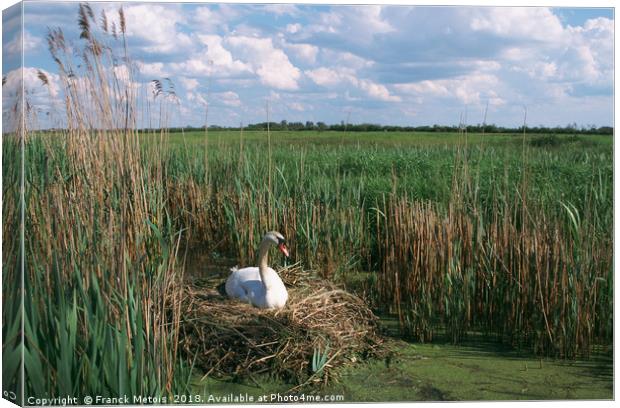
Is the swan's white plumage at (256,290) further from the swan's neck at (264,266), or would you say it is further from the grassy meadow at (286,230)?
the grassy meadow at (286,230)

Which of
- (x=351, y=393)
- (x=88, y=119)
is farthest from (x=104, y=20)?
(x=351, y=393)

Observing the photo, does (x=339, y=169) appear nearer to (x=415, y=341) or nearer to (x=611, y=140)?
(x=415, y=341)

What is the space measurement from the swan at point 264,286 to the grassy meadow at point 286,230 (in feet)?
1.65

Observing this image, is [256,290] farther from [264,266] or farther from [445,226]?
[445,226]

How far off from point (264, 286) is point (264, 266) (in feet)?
0.49

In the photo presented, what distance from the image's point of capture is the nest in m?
5.14

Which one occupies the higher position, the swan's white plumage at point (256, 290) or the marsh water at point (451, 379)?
the swan's white plumage at point (256, 290)

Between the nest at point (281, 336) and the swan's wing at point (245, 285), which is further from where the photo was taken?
the swan's wing at point (245, 285)

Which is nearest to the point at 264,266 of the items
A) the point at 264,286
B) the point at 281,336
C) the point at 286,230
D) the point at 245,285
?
the point at 264,286

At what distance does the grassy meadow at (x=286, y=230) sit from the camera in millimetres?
4352

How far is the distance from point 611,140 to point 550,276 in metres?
1.08

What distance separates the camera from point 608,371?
5.31 m

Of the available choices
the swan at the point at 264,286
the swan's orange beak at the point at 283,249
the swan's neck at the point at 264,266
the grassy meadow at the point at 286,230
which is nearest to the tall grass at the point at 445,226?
the grassy meadow at the point at 286,230

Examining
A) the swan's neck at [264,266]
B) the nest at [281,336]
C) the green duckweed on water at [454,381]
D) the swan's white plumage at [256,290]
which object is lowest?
the green duckweed on water at [454,381]
